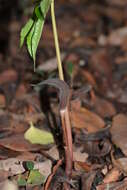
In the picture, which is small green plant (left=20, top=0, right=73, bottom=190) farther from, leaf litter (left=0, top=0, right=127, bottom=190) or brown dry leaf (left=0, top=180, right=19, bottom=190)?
brown dry leaf (left=0, top=180, right=19, bottom=190)

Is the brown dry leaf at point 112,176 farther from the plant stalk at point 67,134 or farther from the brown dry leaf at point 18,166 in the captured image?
the brown dry leaf at point 18,166

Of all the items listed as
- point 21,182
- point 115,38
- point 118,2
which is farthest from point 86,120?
point 118,2

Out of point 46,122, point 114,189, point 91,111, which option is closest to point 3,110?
point 46,122

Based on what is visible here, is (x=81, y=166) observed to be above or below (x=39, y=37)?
below

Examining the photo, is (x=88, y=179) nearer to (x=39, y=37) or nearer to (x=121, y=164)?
(x=121, y=164)

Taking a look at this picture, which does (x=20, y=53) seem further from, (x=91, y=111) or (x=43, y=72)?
(x=91, y=111)

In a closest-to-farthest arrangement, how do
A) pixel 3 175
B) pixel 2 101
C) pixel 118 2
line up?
pixel 3 175, pixel 2 101, pixel 118 2
